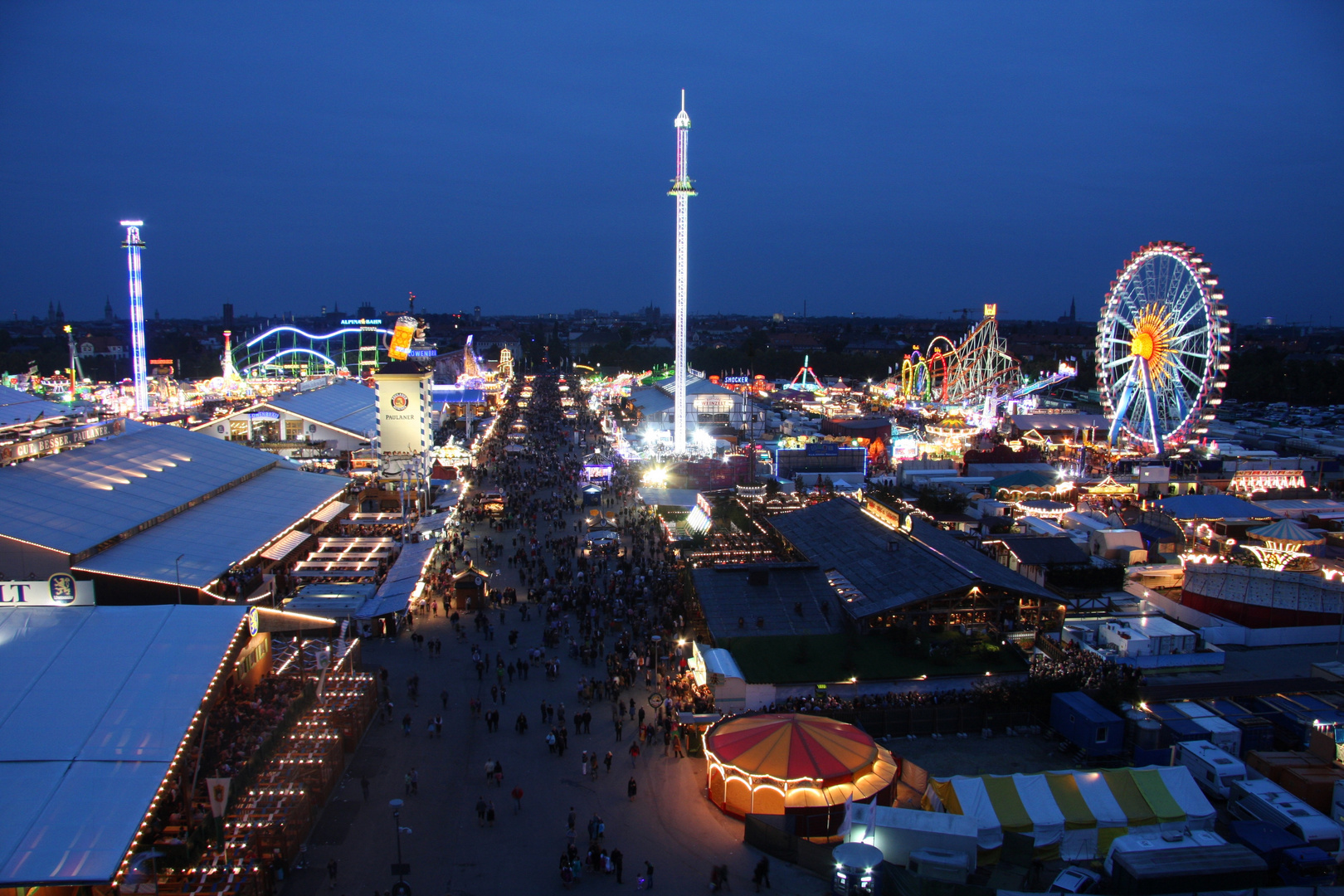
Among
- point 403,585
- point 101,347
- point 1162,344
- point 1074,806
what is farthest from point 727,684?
point 101,347

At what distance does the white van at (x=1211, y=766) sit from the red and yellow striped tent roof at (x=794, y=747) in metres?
4.39

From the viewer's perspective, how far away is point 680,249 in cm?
3741

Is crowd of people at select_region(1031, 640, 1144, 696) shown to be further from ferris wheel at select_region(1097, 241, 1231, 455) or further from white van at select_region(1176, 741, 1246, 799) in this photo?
ferris wheel at select_region(1097, 241, 1231, 455)

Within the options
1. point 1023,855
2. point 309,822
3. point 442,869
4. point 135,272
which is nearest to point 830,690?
point 1023,855

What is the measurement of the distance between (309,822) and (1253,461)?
120 feet

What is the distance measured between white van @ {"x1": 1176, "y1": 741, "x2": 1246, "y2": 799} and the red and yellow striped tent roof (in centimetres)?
439

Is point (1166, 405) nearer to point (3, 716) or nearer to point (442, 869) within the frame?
point (442, 869)

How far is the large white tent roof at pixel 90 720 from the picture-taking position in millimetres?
8656

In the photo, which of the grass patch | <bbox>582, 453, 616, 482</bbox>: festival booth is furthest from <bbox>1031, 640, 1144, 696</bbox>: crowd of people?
<bbox>582, 453, 616, 482</bbox>: festival booth

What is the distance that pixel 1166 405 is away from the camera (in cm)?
3412

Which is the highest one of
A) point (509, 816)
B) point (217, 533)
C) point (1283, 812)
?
point (217, 533)

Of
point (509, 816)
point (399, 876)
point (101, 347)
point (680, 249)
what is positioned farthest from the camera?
point (101, 347)

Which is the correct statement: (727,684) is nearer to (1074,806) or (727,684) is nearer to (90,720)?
(1074,806)

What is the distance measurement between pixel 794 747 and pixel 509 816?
3884mm
